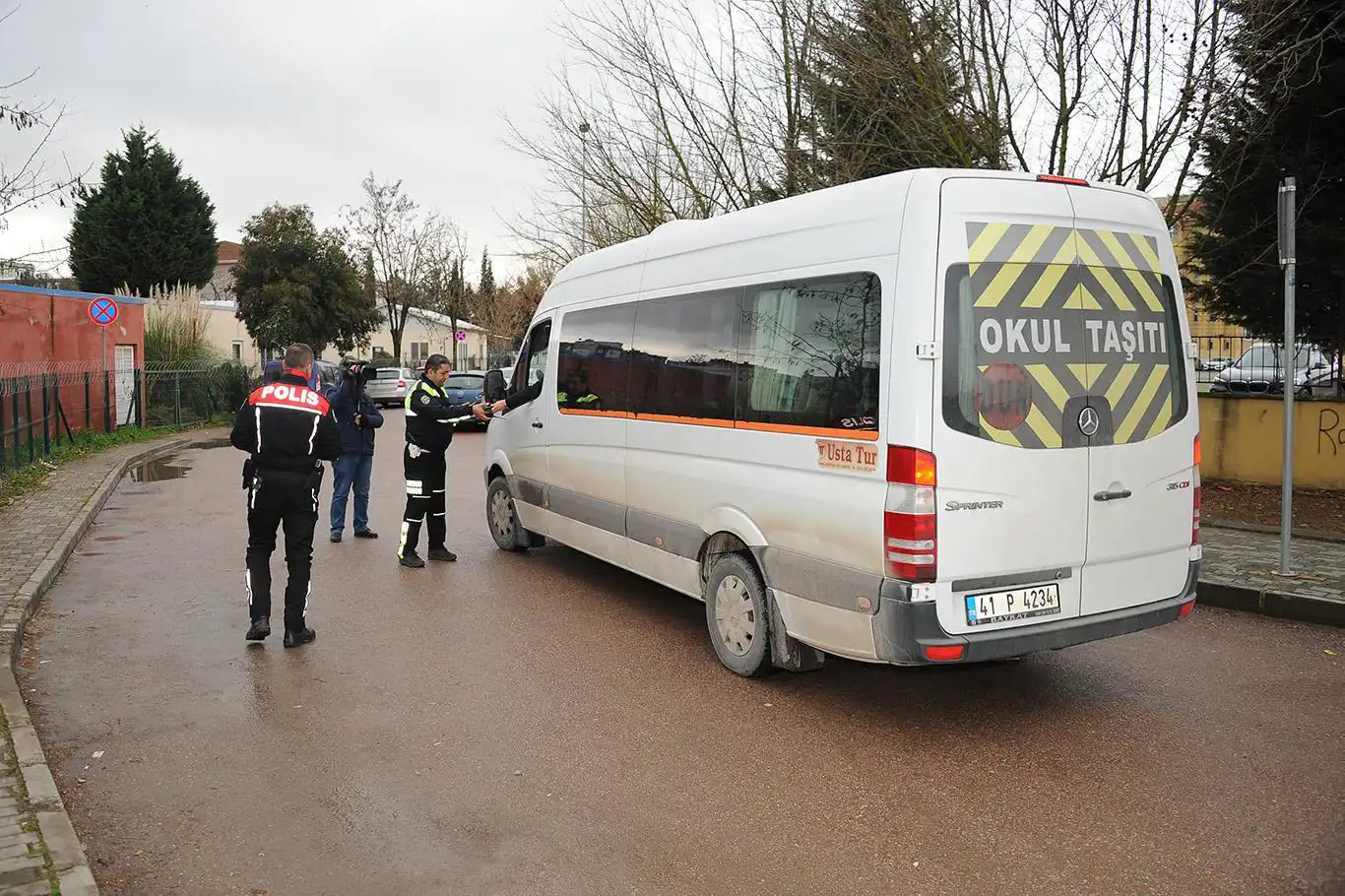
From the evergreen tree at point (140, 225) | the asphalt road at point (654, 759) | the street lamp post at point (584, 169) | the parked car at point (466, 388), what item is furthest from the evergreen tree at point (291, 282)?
the asphalt road at point (654, 759)

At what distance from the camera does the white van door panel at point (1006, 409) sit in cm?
475

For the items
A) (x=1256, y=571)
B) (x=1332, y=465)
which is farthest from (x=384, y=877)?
(x=1332, y=465)

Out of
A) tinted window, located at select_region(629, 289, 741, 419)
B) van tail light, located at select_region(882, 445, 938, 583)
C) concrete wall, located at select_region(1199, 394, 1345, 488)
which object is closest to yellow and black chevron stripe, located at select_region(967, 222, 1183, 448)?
van tail light, located at select_region(882, 445, 938, 583)

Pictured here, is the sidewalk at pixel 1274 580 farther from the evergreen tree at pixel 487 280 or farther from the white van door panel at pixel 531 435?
the evergreen tree at pixel 487 280

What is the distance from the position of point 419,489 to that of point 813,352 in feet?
16.4

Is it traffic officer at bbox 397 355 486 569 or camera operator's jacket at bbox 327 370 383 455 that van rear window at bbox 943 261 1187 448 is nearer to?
traffic officer at bbox 397 355 486 569

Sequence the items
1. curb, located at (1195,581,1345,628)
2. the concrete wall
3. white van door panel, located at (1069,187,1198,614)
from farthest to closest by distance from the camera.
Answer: the concrete wall, curb, located at (1195,581,1345,628), white van door panel, located at (1069,187,1198,614)

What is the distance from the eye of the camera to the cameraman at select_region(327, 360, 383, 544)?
34.3 ft

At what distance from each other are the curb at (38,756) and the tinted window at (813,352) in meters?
3.52

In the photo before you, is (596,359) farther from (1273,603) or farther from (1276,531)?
(1276,531)

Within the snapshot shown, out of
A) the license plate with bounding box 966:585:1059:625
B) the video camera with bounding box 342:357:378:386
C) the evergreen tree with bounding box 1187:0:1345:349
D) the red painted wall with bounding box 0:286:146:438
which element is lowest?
the license plate with bounding box 966:585:1059:625

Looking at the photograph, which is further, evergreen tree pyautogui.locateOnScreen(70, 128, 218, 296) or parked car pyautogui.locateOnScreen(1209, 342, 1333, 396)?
evergreen tree pyautogui.locateOnScreen(70, 128, 218, 296)

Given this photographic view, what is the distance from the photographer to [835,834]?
407 cm

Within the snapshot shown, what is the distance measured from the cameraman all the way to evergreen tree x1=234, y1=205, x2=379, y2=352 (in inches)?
1541
